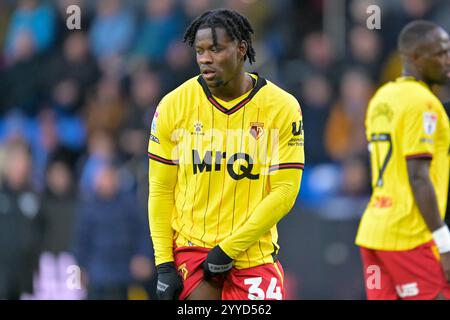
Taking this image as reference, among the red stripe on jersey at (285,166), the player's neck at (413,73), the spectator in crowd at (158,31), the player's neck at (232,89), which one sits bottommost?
the red stripe on jersey at (285,166)

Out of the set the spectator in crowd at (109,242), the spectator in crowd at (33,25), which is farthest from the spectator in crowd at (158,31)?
the spectator in crowd at (109,242)

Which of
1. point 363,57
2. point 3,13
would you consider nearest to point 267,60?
point 363,57

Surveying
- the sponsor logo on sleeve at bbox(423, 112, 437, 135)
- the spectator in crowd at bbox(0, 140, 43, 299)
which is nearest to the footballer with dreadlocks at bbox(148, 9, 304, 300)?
the sponsor logo on sleeve at bbox(423, 112, 437, 135)

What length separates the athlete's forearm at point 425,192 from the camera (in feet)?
24.9

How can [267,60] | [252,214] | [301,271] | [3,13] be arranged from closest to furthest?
[252,214]
[301,271]
[267,60]
[3,13]

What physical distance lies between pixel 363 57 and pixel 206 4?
6.97 feet

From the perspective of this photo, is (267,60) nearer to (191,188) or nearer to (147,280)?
(147,280)

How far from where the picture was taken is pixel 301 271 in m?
11.2

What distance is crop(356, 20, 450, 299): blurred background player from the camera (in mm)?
7641

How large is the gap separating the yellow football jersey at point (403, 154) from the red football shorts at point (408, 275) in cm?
7

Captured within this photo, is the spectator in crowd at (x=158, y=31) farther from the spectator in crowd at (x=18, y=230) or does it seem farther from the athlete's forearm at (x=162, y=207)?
the athlete's forearm at (x=162, y=207)

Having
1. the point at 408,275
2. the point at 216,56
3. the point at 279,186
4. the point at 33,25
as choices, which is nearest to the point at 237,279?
the point at 279,186

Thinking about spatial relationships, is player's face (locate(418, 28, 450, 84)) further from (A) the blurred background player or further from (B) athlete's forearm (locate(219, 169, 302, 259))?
(B) athlete's forearm (locate(219, 169, 302, 259))

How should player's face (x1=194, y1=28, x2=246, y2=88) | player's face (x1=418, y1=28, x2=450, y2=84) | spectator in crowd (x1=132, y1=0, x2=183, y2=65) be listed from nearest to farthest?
player's face (x1=194, y1=28, x2=246, y2=88)
player's face (x1=418, y1=28, x2=450, y2=84)
spectator in crowd (x1=132, y1=0, x2=183, y2=65)
